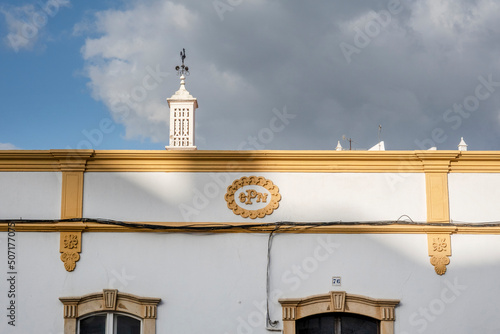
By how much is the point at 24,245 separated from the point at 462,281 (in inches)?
276

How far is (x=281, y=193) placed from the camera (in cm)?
1057

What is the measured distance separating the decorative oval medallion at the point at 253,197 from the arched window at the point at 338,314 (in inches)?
58.9

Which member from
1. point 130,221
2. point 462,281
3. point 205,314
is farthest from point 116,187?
point 462,281

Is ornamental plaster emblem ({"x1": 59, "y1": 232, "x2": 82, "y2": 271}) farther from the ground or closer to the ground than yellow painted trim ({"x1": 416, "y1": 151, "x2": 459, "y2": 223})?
closer to the ground

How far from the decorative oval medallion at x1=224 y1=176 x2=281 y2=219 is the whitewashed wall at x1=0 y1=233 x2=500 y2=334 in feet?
1.34

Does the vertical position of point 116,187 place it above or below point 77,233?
above

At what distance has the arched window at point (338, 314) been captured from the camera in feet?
33.0

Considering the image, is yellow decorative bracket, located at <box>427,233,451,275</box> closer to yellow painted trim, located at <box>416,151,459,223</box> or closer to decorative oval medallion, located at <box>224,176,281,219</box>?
yellow painted trim, located at <box>416,151,459,223</box>

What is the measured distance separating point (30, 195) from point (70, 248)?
44.3 inches

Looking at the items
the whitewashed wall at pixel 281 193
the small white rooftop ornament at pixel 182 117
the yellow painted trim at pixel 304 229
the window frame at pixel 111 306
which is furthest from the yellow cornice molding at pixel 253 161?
the small white rooftop ornament at pixel 182 117

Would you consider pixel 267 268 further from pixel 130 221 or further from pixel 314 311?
pixel 130 221

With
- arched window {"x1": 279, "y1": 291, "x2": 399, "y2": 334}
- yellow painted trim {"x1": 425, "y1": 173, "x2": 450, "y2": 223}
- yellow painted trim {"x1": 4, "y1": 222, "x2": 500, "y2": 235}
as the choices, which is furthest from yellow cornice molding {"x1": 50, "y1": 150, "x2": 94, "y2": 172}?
yellow painted trim {"x1": 425, "y1": 173, "x2": 450, "y2": 223}

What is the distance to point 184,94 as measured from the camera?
22.7 m

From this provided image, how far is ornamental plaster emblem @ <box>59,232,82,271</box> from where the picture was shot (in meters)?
10.2
